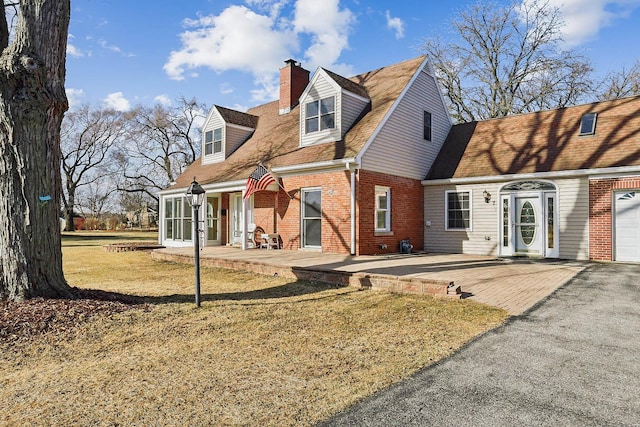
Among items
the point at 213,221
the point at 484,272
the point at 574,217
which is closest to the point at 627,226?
the point at 574,217

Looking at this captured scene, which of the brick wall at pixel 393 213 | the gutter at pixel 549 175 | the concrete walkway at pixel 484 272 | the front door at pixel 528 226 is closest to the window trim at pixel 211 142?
the concrete walkway at pixel 484 272

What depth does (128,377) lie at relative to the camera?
382cm

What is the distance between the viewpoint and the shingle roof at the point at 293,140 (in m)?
13.0

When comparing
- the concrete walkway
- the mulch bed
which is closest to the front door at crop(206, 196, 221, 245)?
the concrete walkway

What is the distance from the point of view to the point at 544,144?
540 inches

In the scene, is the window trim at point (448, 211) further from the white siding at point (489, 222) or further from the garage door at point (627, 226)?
the garage door at point (627, 226)

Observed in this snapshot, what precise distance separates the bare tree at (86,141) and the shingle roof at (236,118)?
27.7 meters

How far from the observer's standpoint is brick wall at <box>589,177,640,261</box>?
38.0 ft

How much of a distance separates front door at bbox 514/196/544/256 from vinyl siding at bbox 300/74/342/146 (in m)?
6.36

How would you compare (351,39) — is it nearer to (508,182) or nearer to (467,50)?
(508,182)

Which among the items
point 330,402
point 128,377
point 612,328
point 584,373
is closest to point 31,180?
point 128,377

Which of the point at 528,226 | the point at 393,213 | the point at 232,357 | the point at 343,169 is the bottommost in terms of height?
the point at 232,357

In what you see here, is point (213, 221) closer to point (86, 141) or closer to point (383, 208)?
point (383, 208)

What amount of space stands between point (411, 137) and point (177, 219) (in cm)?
1087
